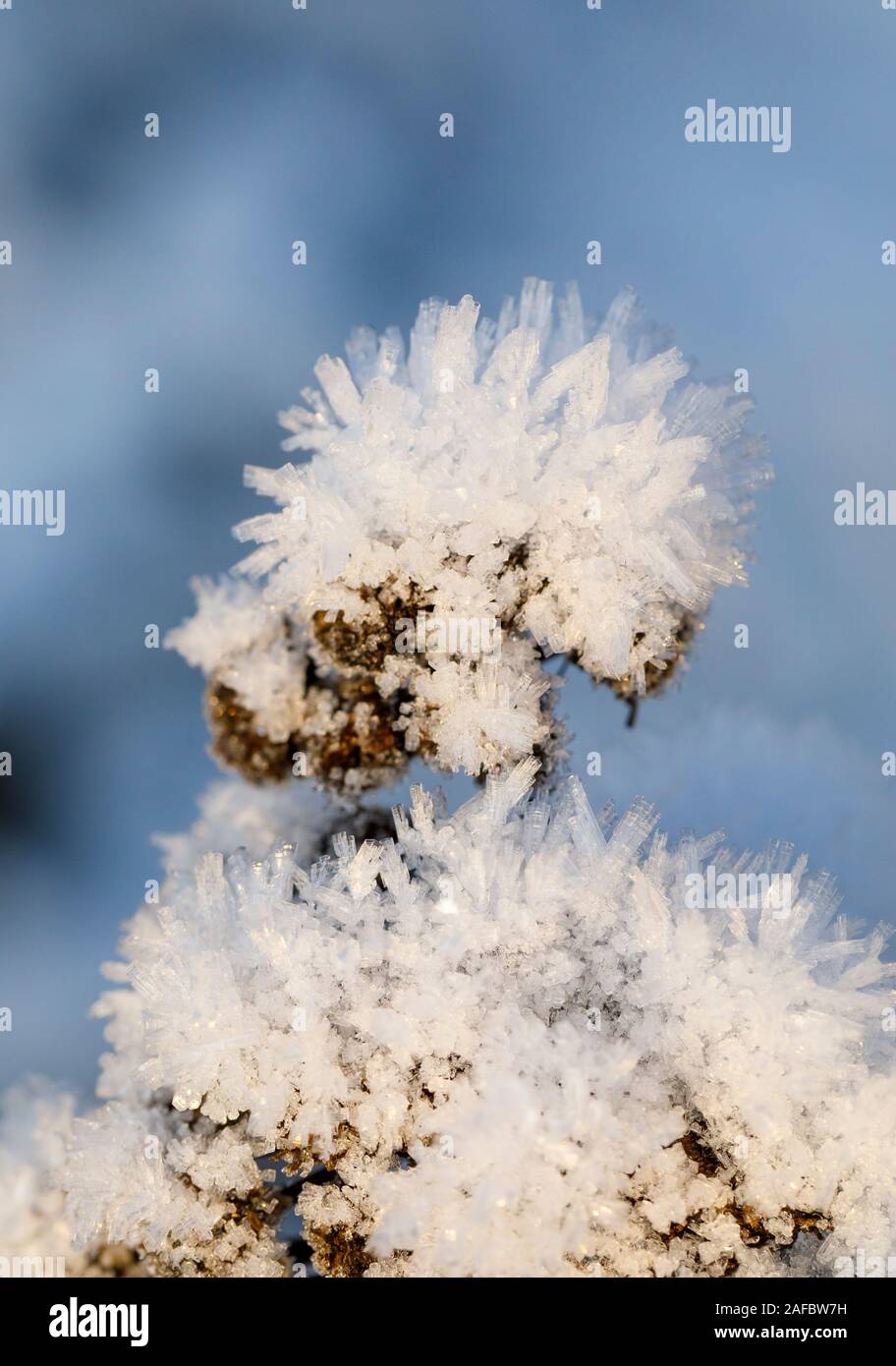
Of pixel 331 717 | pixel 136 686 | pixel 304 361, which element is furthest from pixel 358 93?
pixel 331 717

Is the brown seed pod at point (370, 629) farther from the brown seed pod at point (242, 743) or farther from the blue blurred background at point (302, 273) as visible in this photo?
the blue blurred background at point (302, 273)

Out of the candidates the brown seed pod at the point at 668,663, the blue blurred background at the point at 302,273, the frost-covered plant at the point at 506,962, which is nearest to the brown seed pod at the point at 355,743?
the frost-covered plant at the point at 506,962

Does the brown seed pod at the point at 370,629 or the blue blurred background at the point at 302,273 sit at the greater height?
the blue blurred background at the point at 302,273

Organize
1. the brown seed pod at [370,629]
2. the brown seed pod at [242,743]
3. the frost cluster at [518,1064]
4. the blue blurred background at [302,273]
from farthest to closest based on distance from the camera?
the blue blurred background at [302,273] < the brown seed pod at [242,743] < the brown seed pod at [370,629] < the frost cluster at [518,1064]

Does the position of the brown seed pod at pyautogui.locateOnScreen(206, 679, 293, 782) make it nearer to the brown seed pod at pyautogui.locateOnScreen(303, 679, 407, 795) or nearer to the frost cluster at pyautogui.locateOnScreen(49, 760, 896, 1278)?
the brown seed pod at pyautogui.locateOnScreen(303, 679, 407, 795)

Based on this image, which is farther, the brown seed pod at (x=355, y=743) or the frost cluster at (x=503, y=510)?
the brown seed pod at (x=355, y=743)

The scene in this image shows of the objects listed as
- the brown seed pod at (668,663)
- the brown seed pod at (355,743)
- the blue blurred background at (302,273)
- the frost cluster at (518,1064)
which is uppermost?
the blue blurred background at (302,273)

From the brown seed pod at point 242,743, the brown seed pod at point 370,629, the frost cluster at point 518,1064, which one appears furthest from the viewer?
the brown seed pod at point 242,743

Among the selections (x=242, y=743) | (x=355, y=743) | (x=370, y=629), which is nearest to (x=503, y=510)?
(x=370, y=629)

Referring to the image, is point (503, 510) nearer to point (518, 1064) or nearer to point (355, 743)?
point (355, 743)

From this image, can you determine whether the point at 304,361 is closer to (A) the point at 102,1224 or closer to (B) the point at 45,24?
(B) the point at 45,24
